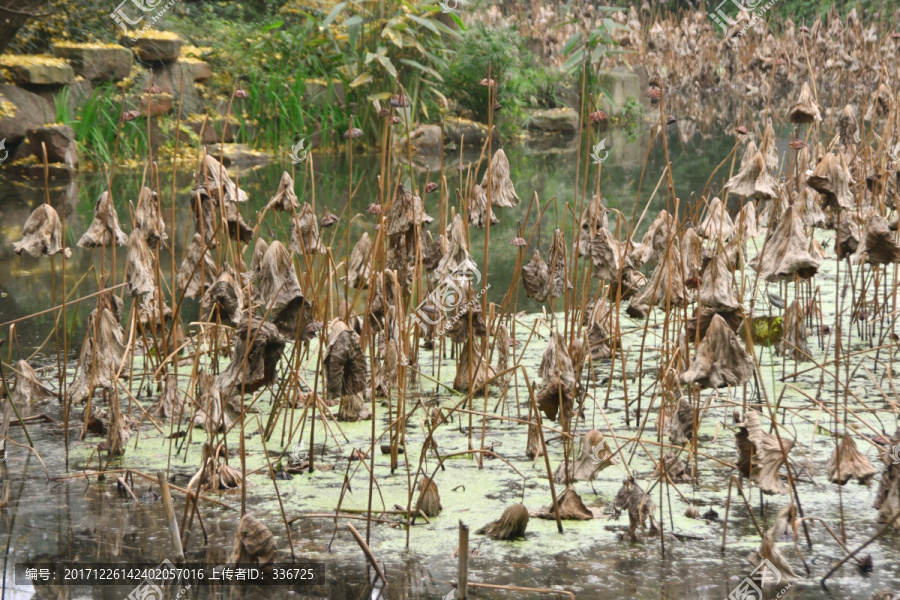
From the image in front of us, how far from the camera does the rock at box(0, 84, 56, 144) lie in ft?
22.0

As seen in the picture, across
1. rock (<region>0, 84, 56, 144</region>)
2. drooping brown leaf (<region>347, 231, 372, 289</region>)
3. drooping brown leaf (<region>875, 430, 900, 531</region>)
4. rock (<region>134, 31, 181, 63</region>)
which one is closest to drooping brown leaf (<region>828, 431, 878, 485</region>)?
drooping brown leaf (<region>875, 430, 900, 531</region>)

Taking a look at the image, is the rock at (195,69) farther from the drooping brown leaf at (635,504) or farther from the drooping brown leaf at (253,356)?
the drooping brown leaf at (635,504)

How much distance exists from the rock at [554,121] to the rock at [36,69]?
4.88 m

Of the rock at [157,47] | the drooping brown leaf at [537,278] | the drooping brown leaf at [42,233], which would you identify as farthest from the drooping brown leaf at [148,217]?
the rock at [157,47]

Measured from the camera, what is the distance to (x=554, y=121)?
10.7m

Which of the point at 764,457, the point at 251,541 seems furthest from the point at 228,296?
the point at 764,457

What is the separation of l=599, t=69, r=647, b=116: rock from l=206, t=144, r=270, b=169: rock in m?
4.77

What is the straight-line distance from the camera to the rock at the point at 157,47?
27.2 feet

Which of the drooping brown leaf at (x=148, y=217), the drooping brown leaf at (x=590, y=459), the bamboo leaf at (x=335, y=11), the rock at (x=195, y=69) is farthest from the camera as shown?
the rock at (x=195, y=69)

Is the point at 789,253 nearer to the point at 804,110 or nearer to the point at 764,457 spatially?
the point at 764,457

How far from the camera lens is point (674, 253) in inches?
81.4

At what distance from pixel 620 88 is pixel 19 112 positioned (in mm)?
6903

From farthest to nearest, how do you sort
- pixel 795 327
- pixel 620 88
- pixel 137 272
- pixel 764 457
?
pixel 620 88 → pixel 795 327 → pixel 137 272 → pixel 764 457

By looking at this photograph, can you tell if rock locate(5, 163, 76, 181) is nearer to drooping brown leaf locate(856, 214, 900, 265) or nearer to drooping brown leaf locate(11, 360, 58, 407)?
drooping brown leaf locate(11, 360, 58, 407)
